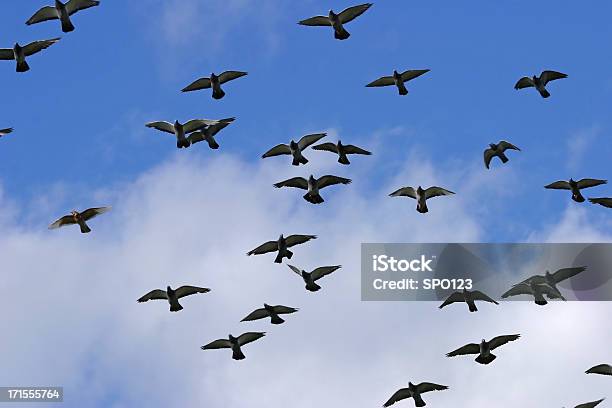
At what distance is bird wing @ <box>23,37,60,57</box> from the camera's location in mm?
44625

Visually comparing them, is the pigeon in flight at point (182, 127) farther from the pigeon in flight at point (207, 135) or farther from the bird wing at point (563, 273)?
the bird wing at point (563, 273)

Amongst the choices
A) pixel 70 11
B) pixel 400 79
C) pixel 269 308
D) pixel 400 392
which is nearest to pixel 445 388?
pixel 400 392

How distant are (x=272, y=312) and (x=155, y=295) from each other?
337 cm

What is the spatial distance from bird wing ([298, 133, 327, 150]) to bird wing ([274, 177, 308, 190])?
943mm

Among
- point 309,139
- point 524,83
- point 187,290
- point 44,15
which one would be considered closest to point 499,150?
point 524,83

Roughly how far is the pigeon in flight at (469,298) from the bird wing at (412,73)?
6.40 metres

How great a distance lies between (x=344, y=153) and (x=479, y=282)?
17.9ft

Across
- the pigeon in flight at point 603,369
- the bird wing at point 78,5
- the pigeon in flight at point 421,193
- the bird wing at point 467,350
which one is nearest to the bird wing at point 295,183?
the pigeon in flight at point 421,193

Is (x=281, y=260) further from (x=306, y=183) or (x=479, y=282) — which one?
(x=479, y=282)

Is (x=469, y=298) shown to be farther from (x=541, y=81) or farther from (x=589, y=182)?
(x=541, y=81)

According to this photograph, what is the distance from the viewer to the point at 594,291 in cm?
4959

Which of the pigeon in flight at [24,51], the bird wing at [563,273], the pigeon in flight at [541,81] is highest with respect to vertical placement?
the pigeon in flight at [541,81]

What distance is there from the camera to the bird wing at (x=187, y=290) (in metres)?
45.9

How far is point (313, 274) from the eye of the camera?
45.3 metres
